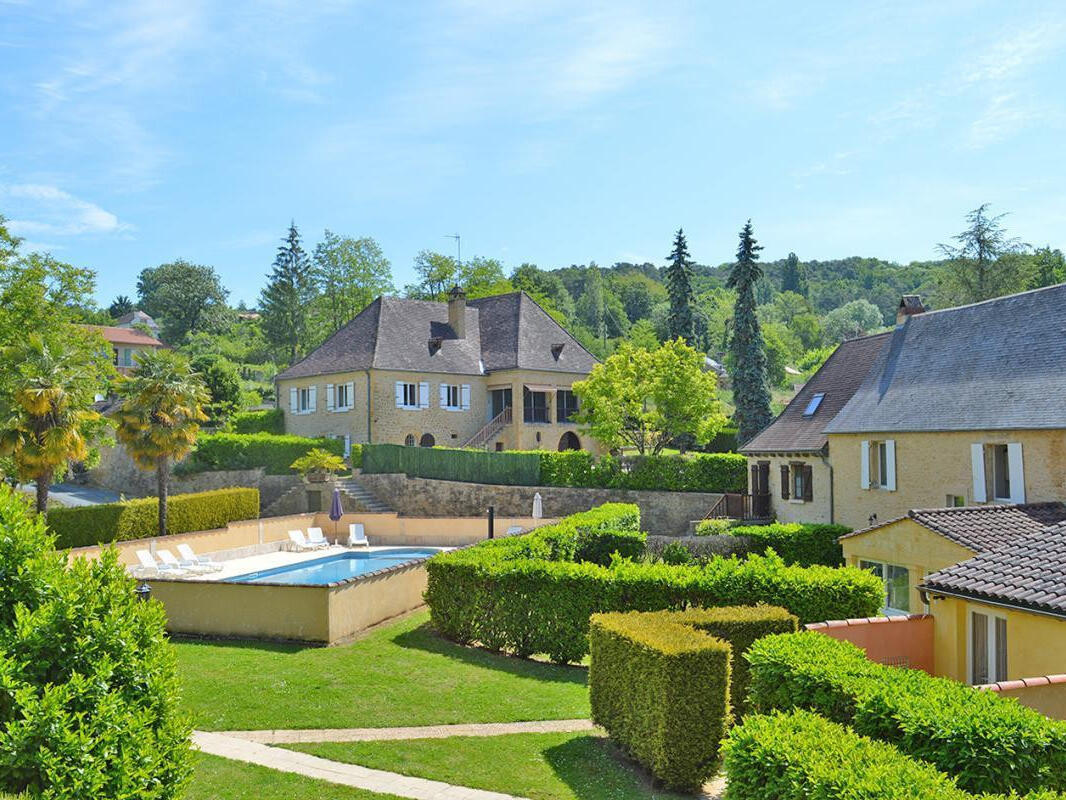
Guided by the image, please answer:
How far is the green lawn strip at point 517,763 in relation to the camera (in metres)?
9.79

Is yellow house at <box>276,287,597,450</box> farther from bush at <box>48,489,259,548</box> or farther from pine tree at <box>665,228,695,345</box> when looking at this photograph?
bush at <box>48,489,259,548</box>

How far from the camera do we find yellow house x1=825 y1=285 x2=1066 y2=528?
2120 cm

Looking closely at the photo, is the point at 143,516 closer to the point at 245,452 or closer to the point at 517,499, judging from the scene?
the point at 245,452

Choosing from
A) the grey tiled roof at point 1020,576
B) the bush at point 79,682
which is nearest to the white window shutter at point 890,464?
the grey tiled roof at point 1020,576

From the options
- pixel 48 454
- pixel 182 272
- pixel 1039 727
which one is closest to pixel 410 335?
→ pixel 48 454

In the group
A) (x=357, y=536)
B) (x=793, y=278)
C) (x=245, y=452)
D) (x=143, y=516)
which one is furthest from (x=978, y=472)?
(x=793, y=278)

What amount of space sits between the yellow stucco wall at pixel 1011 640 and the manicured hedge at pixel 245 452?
3341 centimetres

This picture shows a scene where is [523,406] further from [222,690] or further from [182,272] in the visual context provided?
[182,272]

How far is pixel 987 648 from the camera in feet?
36.9

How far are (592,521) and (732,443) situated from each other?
26.2 meters

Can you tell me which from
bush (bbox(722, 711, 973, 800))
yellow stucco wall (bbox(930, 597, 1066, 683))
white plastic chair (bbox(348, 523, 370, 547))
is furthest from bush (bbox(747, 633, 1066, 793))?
white plastic chair (bbox(348, 523, 370, 547))

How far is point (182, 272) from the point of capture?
91438 mm

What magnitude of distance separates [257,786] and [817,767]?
6.41 meters

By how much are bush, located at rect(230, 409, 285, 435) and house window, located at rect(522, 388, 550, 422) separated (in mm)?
14415
